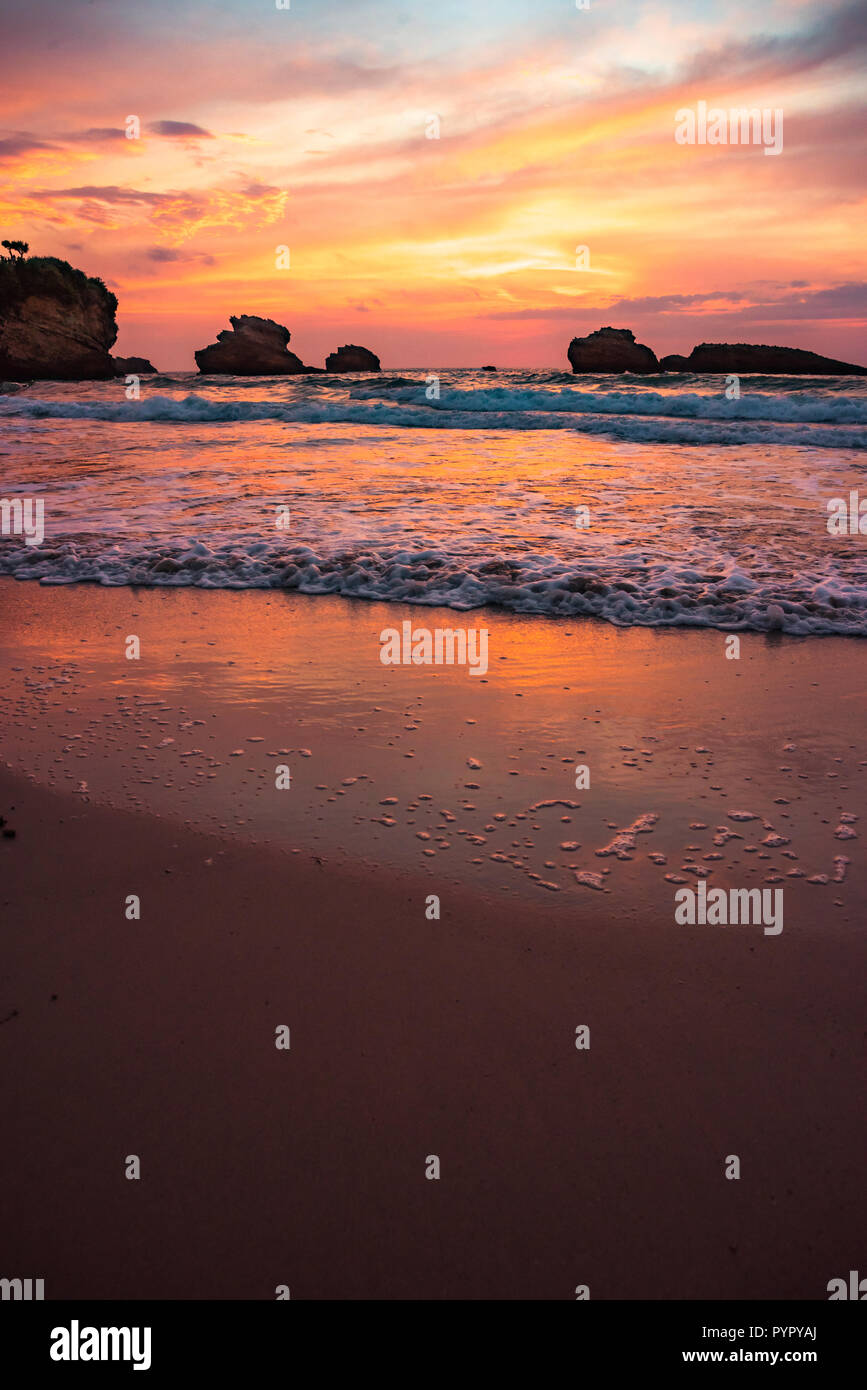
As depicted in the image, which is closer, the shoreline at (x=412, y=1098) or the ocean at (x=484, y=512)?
the shoreline at (x=412, y=1098)

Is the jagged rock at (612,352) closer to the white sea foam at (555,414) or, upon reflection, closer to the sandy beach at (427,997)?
the white sea foam at (555,414)

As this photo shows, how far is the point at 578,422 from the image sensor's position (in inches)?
968

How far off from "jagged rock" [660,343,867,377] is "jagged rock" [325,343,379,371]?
30.8 metres

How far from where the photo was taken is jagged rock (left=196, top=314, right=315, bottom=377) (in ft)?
228

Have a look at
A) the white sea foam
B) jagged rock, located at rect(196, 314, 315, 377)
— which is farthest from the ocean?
jagged rock, located at rect(196, 314, 315, 377)

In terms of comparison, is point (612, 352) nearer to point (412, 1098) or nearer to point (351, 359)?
point (351, 359)

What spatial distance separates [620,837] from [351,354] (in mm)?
73021

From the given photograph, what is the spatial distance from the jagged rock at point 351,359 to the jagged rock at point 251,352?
11.2 feet

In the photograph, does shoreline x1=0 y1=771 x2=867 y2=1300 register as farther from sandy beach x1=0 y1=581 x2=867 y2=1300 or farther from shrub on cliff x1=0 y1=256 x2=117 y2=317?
shrub on cliff x1=0 y1=256 x2=117 y2=317

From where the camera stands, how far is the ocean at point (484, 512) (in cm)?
693
